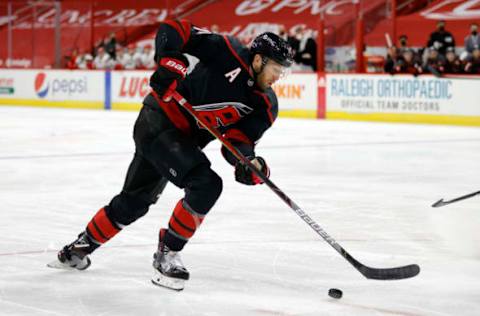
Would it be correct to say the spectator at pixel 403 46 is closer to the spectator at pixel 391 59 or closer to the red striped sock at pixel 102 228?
the spectator at pixel 391 59

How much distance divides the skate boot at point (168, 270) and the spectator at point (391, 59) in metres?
10.6

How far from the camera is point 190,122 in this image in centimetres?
381

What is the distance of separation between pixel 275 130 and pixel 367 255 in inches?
318

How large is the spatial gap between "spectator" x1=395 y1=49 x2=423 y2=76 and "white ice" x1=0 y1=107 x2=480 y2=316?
4.39m

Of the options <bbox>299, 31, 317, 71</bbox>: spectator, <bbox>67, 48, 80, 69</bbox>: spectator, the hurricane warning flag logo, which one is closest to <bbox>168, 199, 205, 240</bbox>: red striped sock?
<bbox>299, 31, 317, 71</bbox>: spectator

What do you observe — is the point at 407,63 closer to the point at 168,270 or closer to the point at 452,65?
the point at 452,65

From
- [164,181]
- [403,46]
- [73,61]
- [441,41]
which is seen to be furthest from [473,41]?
[164,181]

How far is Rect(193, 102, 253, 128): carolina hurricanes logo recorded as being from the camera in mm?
3712

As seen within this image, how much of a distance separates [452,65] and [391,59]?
987 millimetres

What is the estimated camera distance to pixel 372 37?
16359mm

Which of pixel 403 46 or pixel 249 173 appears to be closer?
pixel 249 173

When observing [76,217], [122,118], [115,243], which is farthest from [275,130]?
[115,243]

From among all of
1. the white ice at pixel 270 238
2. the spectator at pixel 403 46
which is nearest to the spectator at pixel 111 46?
the spectator at pixel 403 46

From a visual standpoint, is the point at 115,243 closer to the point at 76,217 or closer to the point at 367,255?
the point at 76,217
